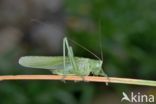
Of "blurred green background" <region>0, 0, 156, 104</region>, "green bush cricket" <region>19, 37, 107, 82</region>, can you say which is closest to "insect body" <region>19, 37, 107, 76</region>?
"green bush cricket" <region>19, 37, 107, 82</region>

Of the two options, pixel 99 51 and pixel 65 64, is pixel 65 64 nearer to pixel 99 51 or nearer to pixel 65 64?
pixel 65 64

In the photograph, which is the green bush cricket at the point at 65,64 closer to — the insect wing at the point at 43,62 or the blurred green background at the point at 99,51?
the insect wing at the point at 43,62

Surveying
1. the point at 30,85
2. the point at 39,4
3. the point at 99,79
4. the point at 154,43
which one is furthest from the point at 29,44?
the point at 99,79

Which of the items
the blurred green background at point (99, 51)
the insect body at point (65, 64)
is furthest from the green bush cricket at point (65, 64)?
the blurred green background at point (99, 51)

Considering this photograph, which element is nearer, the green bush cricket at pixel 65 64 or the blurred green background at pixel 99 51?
the green bush cricket at pixel 65 64

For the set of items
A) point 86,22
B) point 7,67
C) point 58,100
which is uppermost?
point 86,22

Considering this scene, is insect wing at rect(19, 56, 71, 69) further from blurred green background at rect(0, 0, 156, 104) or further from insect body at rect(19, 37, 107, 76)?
blurred green background at rect(0, 0, 156, 104)

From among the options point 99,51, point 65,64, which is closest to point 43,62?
point 65,64

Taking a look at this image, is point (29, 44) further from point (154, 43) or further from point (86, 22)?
point (154, 43)
